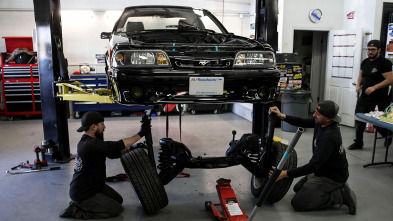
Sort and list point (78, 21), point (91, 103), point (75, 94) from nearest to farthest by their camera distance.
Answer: point (75, 94) → point (91, 103) → point (78, 21)

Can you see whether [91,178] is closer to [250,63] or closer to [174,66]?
[174,66]

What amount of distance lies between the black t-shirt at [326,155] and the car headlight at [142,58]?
1273 millimetres

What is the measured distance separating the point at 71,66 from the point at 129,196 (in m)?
5.61

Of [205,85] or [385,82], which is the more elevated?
[205,85]

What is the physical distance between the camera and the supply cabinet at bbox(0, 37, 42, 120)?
751 cm

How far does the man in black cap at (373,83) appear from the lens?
497cm

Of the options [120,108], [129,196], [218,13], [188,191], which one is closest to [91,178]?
[129,196]

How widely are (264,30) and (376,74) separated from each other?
6.87ft

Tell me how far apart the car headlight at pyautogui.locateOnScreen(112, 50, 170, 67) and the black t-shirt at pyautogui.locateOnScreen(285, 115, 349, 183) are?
127 centimetres

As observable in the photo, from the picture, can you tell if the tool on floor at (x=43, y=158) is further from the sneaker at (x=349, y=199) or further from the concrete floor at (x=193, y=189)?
the sneaker at (x=349, y=199)

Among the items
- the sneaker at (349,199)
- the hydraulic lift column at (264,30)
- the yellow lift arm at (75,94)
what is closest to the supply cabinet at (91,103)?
the yellow lift arm at (75,94)

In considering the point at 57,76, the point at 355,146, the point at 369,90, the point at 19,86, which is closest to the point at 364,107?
the point at 369,90

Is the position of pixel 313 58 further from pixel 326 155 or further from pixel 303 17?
pixel 326 155

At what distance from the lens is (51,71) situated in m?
4.45
